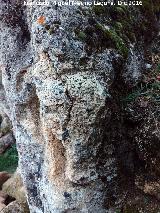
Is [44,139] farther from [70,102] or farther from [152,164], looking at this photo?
[152,164]

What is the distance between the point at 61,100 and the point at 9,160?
16.3 feet

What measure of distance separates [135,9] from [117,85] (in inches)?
39.5

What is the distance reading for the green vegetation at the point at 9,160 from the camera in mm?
7500

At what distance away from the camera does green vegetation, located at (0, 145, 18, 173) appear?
24.6ft

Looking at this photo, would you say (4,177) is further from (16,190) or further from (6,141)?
(6,141)

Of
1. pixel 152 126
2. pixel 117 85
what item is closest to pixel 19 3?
pixel 117 85

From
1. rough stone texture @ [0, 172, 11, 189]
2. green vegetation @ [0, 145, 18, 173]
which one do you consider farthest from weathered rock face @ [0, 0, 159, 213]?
green vegetation @ [0, 145, 18, 173]

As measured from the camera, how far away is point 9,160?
25.4 ft

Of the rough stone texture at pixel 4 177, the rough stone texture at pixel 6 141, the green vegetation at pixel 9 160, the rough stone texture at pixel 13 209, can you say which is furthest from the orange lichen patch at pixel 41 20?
the rough stone texture at pixel 6 141

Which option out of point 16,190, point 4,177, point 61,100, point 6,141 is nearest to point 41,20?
point 61,100

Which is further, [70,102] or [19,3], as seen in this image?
[19,3]

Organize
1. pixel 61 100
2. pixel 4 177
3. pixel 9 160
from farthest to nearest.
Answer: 1. pixel 9 160
2. pixel 4 177
3. pixel 61 100

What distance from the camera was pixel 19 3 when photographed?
3.58 metres

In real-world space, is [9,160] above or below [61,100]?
below
